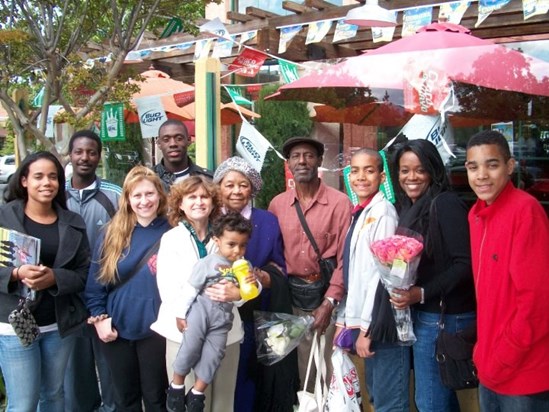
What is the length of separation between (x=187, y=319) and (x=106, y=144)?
8.94 metres

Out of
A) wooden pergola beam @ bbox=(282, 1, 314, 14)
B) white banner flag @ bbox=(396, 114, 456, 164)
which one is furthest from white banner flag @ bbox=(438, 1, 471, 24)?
white banner flag @ bbox=(396, 114, 456, 164)

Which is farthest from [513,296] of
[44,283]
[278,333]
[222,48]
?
[222,48]

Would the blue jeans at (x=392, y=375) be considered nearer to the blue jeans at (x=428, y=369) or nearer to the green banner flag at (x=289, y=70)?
the blue jeans at (x=428, y=369)

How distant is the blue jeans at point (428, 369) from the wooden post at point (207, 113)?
225 cm

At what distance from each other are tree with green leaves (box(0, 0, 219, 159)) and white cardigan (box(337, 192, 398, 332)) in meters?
2.58

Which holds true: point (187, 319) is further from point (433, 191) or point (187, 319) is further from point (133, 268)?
point (433, 191)

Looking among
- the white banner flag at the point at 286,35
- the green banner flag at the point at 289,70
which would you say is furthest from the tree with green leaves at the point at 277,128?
the green banner flag at the point at 289,70

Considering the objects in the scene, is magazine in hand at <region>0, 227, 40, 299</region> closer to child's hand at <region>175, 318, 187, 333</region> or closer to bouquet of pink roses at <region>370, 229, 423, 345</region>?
child's hand at <region>175, 318, 187, 333</region>

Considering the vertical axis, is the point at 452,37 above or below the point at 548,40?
below

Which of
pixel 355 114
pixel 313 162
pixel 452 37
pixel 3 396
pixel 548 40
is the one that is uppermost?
pixel 548 40

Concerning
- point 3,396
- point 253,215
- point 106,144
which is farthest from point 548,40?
point 106,144

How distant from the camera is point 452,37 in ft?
12.6

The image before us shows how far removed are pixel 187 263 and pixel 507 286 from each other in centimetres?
171

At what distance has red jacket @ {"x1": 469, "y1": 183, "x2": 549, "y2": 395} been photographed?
2.33 metres
